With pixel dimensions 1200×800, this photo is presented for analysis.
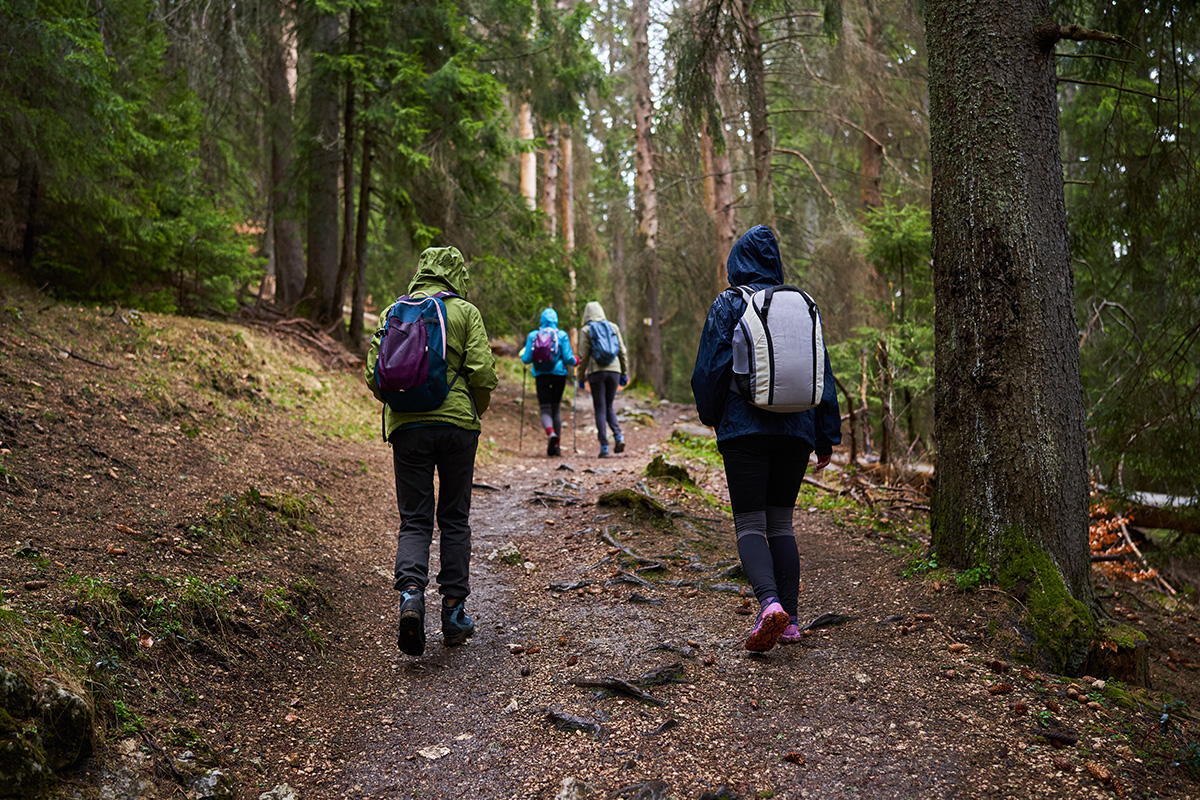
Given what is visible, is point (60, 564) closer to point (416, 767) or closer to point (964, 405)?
point (416, 767)

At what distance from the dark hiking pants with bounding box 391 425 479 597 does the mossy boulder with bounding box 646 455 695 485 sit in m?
3.82

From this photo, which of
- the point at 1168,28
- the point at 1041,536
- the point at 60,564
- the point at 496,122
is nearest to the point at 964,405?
the point at 1041,536

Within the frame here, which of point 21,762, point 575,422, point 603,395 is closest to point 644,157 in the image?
point 575,422

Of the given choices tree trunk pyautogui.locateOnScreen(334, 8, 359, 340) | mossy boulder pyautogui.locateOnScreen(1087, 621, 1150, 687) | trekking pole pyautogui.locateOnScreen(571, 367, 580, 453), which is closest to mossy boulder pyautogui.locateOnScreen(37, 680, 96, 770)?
mossy boulder pyautogui.locateOnScreen(1087, 621, 1150, 687)

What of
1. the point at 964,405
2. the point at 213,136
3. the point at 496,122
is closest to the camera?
the point at 964,405

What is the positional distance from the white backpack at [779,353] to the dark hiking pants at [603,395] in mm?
6422

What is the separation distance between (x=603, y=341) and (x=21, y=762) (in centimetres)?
822

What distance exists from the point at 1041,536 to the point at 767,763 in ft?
6.44

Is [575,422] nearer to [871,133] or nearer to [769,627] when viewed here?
[871,133]

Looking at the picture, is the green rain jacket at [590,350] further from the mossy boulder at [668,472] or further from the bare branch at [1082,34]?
the bare branch at [1082,34]

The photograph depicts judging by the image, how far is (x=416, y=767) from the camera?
2.98 metres

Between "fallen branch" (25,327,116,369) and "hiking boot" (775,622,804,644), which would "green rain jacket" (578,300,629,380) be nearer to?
"fallen branch" (25,327,116,369)

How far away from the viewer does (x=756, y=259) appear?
12.9 feet

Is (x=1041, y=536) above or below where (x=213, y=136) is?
below
